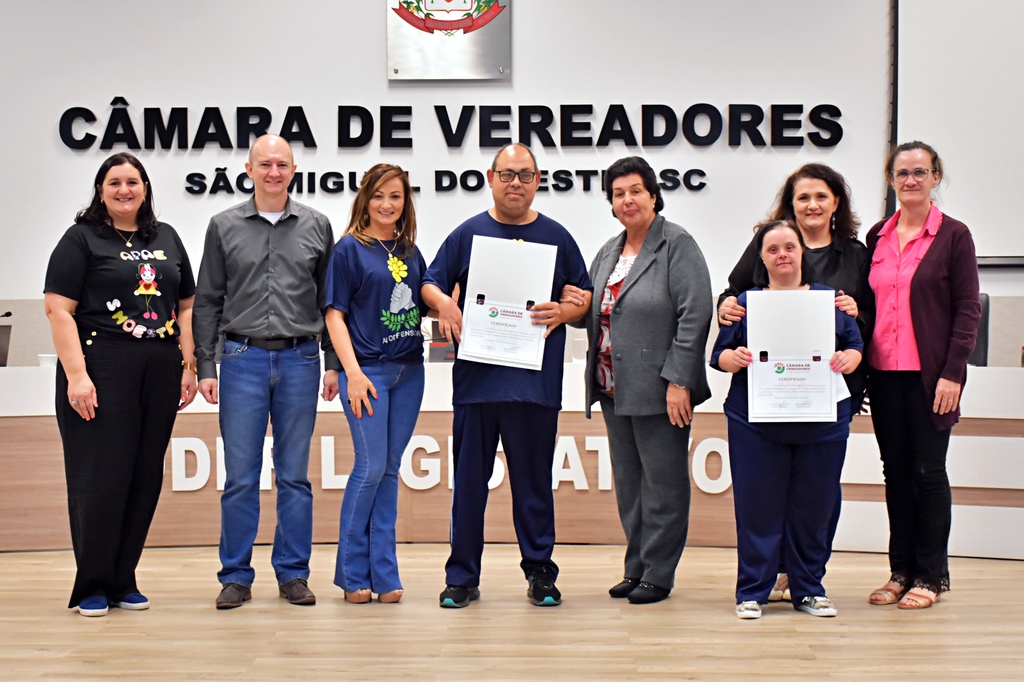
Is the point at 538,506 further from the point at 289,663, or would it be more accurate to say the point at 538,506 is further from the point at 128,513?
the point at 128,513

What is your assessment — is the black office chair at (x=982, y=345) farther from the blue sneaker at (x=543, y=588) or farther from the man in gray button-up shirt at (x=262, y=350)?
the man in gray button-up shirt at (x=262, y=350)

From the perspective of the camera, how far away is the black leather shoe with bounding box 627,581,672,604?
3.33 m

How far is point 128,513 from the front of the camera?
330 cm

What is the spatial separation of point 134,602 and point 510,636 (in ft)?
4.30

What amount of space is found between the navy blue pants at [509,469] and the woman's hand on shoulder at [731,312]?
63 cm

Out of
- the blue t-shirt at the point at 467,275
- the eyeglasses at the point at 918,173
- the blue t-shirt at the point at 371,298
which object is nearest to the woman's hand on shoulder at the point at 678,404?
the blue t-shirt at the point at 467,275

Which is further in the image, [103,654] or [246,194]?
[246,194]

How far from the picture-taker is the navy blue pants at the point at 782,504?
3.14 meters

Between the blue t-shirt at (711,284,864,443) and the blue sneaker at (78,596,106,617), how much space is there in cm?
213

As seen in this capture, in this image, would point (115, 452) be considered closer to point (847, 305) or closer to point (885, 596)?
point (847, 305)

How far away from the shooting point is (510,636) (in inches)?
115

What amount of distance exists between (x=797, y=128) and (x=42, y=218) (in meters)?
4.51

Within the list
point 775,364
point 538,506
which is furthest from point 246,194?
point 775,364

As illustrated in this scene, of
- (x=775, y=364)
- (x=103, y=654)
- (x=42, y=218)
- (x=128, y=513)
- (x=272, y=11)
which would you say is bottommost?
(x=103, y=654)
